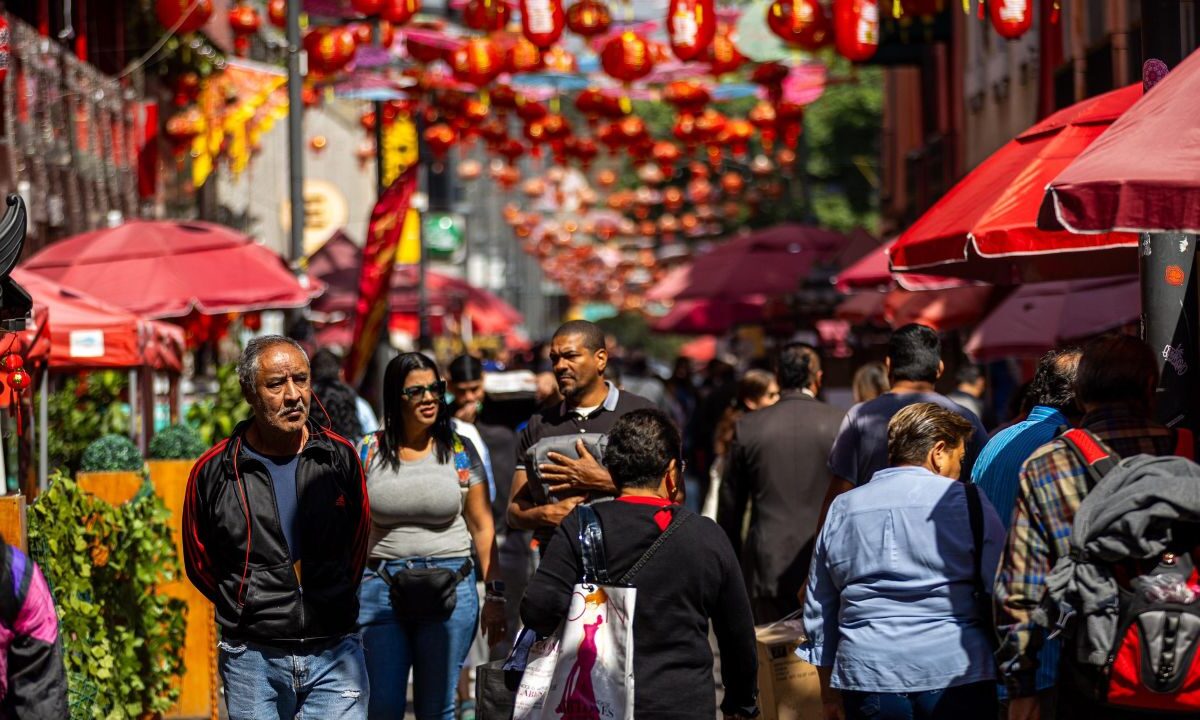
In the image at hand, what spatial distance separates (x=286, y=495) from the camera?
6312 mm

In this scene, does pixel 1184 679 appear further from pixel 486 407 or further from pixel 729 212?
pixel 729 212

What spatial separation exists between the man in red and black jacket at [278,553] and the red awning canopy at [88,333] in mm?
5160

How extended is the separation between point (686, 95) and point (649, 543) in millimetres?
18111

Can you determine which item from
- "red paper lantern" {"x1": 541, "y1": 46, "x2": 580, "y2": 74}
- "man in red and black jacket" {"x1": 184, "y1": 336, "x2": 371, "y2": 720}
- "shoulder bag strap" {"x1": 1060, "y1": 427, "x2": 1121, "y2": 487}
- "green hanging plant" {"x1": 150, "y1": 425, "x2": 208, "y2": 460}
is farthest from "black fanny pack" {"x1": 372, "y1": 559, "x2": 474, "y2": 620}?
"red paper lantern" {"x1": 541, "y1": 46, "x2": 580, "y2": 74}

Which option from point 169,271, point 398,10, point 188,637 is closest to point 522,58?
point 398,10

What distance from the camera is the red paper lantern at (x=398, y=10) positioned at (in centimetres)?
1562

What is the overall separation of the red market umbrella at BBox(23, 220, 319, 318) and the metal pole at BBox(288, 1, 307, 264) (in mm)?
1193

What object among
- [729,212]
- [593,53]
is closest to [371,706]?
[593,53]

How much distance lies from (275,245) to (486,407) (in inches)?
1105

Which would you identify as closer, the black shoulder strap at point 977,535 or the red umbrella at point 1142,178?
the red umbrella at point 1142,178

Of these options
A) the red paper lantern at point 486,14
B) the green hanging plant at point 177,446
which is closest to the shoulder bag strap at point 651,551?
the green hanging plant at point 177,446

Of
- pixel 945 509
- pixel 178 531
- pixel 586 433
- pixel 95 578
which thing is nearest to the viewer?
pixel 945 509

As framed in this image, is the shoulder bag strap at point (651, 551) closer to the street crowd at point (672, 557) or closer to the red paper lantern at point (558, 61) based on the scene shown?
the street crowd at point (672, 557)

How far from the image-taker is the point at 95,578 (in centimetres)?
890
